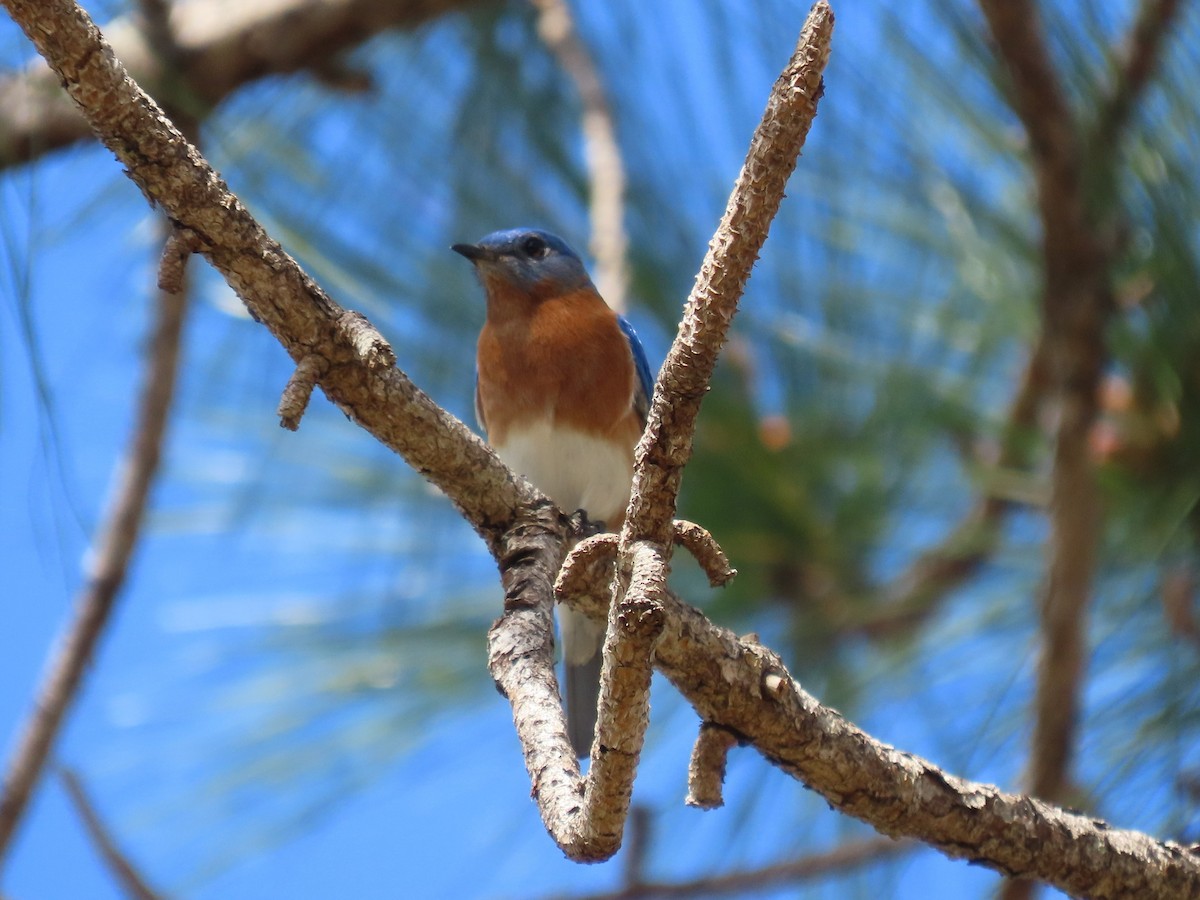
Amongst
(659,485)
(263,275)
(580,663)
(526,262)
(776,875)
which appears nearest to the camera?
(659,485)

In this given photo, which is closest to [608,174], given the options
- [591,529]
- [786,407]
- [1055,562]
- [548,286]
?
[548,286]

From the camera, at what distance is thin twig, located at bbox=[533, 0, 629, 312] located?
4.24 m

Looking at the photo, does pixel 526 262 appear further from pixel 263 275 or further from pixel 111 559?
pixel 263 275

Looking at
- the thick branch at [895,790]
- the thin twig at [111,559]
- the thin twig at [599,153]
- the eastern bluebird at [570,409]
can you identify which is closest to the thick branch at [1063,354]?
the thick branch at [895,790]

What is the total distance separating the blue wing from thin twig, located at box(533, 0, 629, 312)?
84mm

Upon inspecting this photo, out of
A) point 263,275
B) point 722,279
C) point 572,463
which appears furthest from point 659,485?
point 572,463

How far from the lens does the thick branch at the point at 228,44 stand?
3908mm

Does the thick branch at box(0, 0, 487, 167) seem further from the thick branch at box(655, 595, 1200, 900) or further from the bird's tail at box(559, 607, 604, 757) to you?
the thick branch at box(655, 595, 1200, 900)

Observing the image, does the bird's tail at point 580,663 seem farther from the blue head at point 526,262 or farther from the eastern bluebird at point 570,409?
the blue head at point 526,262

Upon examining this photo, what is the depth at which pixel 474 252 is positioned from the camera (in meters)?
4.46

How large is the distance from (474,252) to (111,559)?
4.72 feet

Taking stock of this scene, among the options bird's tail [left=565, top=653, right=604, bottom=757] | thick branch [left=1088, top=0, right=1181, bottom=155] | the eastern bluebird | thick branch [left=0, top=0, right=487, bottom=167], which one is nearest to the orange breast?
the eastern bluebird

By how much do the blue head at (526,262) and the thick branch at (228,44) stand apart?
0.73 meters

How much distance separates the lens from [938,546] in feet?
14.2
